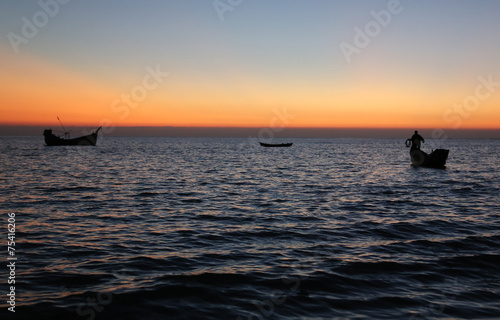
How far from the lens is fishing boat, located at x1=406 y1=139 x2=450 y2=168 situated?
40125mm

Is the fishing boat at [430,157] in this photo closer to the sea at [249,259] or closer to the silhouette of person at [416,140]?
the silhouette of person at [416,140]

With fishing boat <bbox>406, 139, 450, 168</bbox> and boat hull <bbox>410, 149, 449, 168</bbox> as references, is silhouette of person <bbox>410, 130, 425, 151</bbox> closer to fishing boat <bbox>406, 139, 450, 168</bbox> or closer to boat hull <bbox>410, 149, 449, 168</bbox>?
fishing boat <bbox>406, 139, 450, 168</bbox>

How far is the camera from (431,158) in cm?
4088

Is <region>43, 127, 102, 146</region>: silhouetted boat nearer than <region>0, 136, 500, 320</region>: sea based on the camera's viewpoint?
No

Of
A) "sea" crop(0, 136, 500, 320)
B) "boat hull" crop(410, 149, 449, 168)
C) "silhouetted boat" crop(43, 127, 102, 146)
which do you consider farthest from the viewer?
"silhouetted boat" crop(43, 127, 102, 146)

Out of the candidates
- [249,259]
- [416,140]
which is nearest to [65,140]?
[416,140]

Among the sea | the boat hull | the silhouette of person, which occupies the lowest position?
the sea

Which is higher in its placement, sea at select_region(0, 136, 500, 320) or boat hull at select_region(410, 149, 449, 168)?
boat hull at select_region(410, 149, 449, 168)

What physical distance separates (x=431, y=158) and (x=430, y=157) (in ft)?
0.56

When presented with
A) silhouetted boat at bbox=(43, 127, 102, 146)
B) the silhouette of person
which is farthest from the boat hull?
silhouetted boat at bbox=(43, 127, 102, 146)

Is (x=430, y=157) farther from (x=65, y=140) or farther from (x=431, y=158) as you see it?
(x=65, y=140)

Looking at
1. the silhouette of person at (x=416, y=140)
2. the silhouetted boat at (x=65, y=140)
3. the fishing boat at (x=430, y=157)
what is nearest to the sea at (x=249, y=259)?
the silhouette of person at (x=416, y=140)

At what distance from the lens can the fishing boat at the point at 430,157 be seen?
1580 inches

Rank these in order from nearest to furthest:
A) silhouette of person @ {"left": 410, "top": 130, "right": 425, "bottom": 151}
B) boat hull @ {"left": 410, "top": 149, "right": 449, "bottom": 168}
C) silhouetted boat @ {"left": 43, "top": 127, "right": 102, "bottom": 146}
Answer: silhouette of person @ {"left": 410, "top": 130, "right": 425, "bottom": 151} < boat hull @ {"left": 410, "top": 149, "right": 449, "bottom": 168} < silhouetted boat @ {"left": 43, "top": 127, "right": 102, "bottom": 146}
